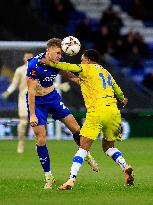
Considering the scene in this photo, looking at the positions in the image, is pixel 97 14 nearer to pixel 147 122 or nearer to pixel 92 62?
pixel 147 122

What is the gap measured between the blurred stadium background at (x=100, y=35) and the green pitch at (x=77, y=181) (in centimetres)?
258

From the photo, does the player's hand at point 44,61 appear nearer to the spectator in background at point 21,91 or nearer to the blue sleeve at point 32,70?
the blue sleeve at point 32,70

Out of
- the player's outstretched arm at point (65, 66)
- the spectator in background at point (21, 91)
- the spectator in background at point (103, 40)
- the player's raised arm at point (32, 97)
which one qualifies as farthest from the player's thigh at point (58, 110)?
the spectator in background at point (103, 40)

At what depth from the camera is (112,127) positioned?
13.6 meters

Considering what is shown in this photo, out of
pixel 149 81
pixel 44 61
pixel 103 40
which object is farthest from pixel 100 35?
pixel 44 61

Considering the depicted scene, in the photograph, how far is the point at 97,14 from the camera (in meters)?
31.8

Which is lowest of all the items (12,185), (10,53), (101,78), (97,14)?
(12,185)

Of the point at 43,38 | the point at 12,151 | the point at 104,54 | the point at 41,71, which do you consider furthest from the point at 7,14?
the point at 41,71

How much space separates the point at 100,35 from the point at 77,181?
15156mm

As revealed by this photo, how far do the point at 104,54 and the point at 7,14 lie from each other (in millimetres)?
3211

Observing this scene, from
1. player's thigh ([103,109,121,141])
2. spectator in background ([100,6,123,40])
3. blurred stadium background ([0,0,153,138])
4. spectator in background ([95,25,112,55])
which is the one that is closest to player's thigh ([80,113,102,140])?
player's thigh ([103,109,121,141])

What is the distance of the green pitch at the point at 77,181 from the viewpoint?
12023mm

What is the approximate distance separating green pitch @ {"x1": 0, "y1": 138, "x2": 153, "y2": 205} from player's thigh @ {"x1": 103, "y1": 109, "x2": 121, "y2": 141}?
2.30 feet

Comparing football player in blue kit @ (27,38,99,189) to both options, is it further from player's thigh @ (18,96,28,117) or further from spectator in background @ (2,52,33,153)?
player's thigh @ (18,96,28,117)
